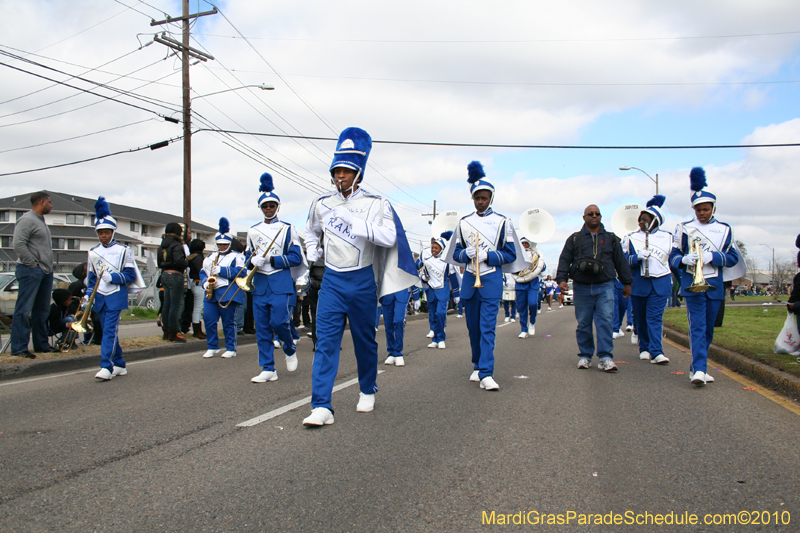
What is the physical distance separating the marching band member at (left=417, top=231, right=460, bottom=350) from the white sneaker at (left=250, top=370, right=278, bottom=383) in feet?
14.2

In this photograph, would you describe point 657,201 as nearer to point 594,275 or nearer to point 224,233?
point 594,275

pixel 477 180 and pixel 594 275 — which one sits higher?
pixel 477 180

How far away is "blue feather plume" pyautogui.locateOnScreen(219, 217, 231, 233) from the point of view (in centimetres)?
1048

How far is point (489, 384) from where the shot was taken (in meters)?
6.25

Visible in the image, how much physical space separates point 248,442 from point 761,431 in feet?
13.0

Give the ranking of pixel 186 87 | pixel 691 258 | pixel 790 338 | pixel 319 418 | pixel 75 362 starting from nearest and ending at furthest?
pixel 319 418 < pixel 691 258 < pixel 790 338 < pixel 75 362 < pixel 186 87

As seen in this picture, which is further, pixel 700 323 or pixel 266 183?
pixel 266 183

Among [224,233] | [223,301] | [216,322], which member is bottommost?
[216,322]

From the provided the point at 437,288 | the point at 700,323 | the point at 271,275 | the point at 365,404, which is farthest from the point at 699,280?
the point at 437,288

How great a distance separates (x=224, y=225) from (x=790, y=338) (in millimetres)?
Result: 8992

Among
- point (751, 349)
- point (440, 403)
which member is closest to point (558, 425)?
point (440, 403)

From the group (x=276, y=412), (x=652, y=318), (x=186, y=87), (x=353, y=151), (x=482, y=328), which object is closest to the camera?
(x=353, y=151)

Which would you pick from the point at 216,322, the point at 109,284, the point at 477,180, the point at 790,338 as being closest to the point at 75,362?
the point at 109,284

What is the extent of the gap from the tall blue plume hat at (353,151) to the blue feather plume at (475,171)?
6.51 ft
